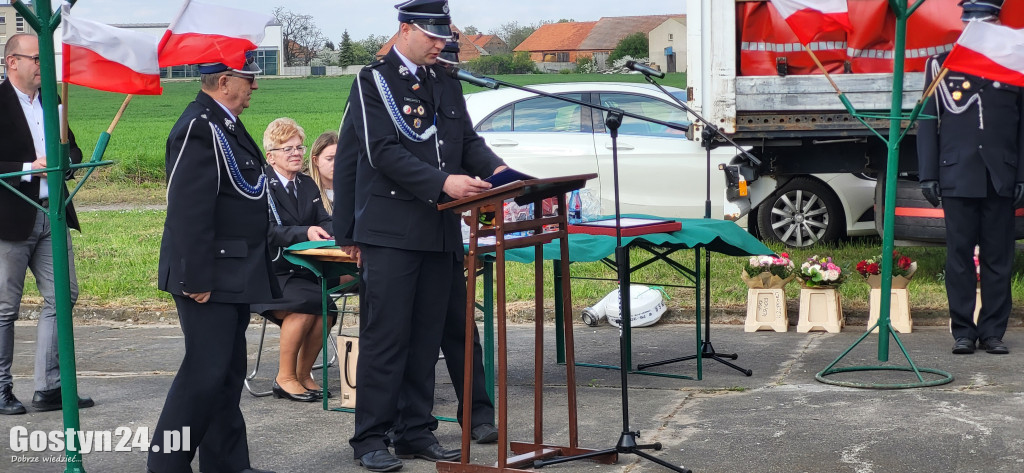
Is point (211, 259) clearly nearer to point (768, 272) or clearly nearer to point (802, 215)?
point (768, 272)

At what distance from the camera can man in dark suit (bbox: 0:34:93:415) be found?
6.40 m

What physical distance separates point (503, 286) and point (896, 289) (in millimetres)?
4414

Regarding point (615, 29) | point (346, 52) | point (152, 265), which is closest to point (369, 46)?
point (346, 52)

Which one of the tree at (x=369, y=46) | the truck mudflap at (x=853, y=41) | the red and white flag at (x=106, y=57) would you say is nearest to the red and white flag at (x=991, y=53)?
the truck mudflap at (x=853, y=41)

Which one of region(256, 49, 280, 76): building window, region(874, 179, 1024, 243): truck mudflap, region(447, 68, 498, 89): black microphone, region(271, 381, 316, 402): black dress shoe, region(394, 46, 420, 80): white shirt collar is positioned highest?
region(256, 49, 280, 76): building window

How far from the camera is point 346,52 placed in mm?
78875

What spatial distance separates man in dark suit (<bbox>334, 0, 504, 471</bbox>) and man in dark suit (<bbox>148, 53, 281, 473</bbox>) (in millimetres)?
494

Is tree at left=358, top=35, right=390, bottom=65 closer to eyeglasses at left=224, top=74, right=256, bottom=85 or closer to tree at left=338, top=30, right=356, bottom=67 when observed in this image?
tree at left=338, top=30, right=356, bottom=67

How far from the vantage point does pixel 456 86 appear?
5.50 metres

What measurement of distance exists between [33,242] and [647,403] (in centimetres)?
335

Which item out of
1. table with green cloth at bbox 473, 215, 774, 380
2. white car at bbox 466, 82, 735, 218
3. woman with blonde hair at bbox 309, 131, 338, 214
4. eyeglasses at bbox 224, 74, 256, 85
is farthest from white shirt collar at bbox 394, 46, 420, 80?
white car at bbox 466, 82, 735, 218

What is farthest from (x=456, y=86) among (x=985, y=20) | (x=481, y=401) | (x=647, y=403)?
Answer: (x=985, y=20)

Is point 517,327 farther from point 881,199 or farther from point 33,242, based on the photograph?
point 33,242

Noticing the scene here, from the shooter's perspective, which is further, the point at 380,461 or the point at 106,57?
the point at 380,461
